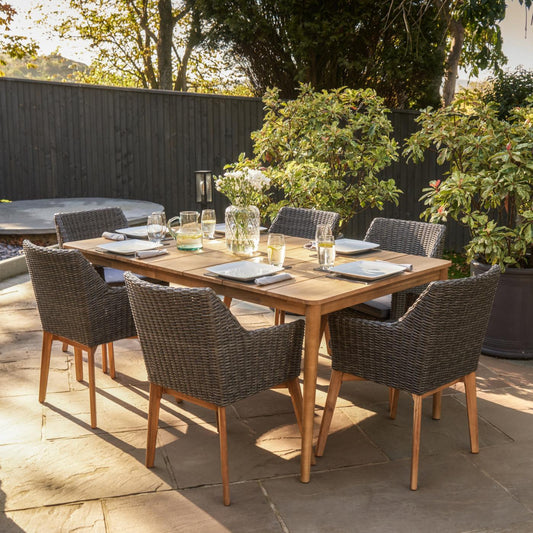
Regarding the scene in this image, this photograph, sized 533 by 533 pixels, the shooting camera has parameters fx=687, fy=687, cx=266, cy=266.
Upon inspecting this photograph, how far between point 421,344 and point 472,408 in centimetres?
56

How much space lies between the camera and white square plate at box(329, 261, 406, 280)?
3.03 metres

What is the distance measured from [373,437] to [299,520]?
80 centimetres

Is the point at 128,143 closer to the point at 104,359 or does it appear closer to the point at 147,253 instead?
the point at 104,359

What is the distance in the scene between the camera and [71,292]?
3246 mm

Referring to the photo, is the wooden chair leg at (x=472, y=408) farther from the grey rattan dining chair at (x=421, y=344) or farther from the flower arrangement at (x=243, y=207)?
the flower arrangement at (x=243, y=207)

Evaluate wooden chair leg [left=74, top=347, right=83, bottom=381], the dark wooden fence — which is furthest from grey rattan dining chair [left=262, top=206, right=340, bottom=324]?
the dark wooden fence

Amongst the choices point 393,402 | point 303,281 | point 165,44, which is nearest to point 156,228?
point 303,281

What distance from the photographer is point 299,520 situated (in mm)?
2525

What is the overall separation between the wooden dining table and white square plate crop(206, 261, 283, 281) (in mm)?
31

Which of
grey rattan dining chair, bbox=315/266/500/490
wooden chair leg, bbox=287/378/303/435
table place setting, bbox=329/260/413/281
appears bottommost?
wooden chair leg, bbox=287/378/303/435

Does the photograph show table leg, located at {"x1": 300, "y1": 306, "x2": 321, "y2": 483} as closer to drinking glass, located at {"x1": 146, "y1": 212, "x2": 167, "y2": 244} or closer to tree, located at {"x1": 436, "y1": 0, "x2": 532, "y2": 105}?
drinking glass, located at {"x1": 146, "y1": 212, "x2": 167, "y2": 244}

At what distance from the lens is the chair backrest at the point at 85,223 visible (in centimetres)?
425

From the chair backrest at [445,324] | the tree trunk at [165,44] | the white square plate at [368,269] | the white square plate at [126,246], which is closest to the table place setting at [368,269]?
the white square plate at [368,269]

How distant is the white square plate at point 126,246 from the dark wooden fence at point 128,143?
17.3 ft
